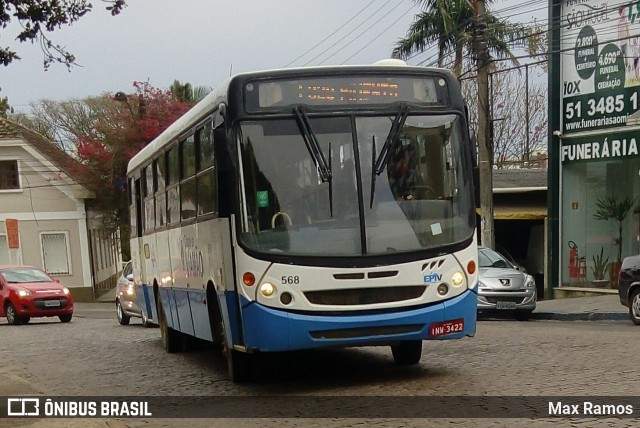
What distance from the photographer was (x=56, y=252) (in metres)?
43.8

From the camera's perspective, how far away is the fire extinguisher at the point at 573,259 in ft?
84.2

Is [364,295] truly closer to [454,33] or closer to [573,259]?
[573,259]

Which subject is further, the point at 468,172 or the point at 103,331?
the point at 103,331

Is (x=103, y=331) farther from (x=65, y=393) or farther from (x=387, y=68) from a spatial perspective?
(x=387, y=68)

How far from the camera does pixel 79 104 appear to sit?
55.5 meters

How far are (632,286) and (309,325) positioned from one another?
9449mm

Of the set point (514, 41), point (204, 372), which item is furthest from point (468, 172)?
point (514, 41)

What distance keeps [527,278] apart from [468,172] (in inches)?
438

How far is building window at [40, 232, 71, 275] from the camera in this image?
4356cm

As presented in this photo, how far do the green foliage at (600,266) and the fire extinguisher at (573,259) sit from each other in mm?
490

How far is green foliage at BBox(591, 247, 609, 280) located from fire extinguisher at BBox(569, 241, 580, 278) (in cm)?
49

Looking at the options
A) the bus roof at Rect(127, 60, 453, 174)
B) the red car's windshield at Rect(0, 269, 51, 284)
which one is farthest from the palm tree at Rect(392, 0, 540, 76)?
the bus roof at Rect(127, 60, 453, 174)

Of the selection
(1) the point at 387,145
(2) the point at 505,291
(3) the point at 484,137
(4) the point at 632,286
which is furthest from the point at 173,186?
(3) the point at 484,137

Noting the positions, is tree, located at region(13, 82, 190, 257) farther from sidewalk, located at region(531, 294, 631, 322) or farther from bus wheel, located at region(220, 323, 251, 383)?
bus wheel, located at region(220, 323, 251, 383)
